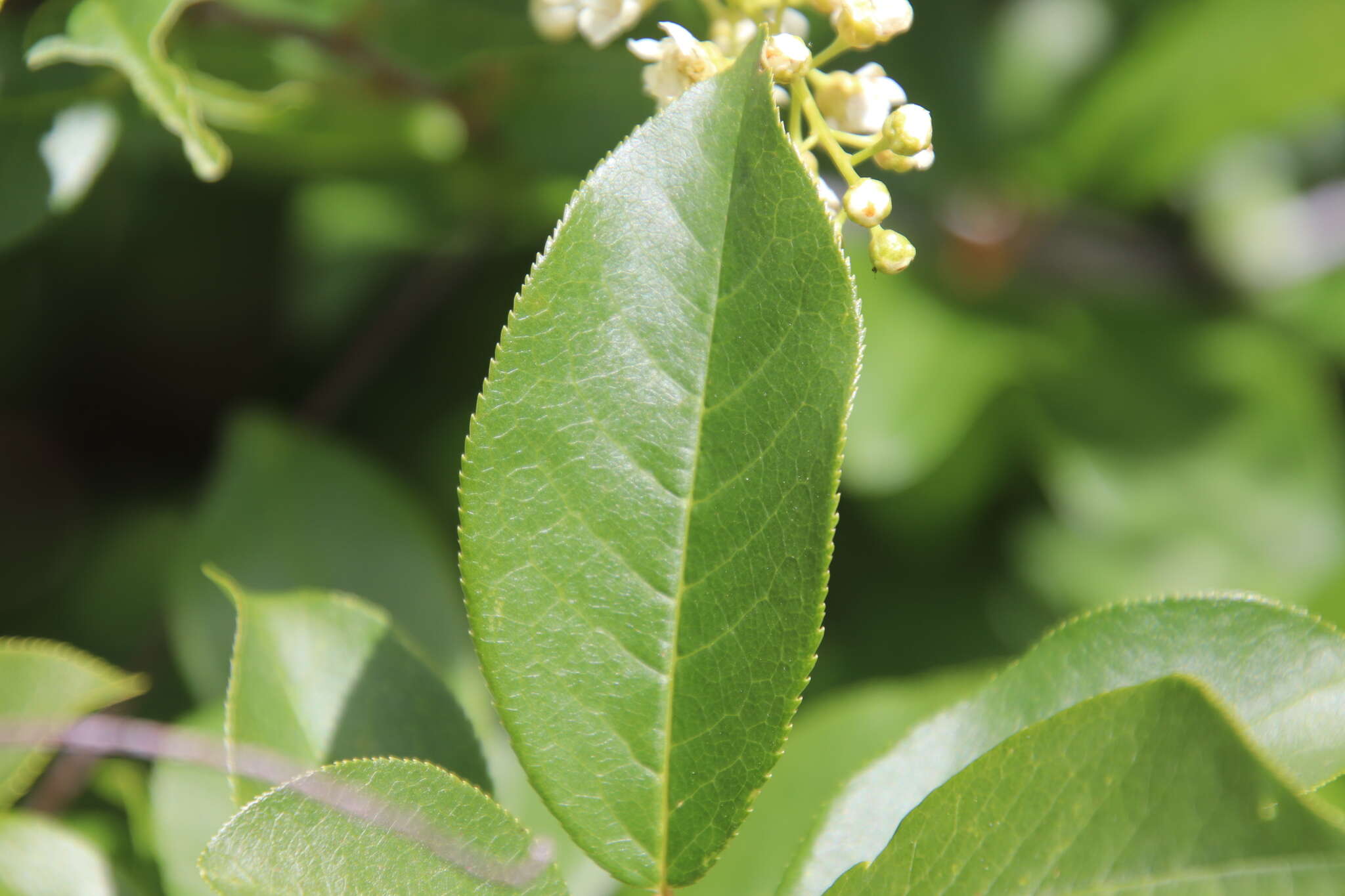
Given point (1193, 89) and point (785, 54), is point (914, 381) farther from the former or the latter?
point (785, 54)

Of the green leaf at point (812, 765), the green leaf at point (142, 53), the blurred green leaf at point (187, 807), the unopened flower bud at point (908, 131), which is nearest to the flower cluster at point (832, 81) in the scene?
the unopened flower bud at point (908, 131)

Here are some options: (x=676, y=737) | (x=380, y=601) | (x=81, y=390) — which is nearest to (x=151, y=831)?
(x=380, y=601)

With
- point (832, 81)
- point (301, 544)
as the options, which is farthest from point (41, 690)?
point (832, 81)

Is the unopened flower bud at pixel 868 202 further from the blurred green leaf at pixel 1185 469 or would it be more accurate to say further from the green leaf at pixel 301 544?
the blurred green leaf at pixel 1185 469

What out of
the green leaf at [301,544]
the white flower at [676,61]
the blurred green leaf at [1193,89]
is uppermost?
→ the white flower at [676,61]

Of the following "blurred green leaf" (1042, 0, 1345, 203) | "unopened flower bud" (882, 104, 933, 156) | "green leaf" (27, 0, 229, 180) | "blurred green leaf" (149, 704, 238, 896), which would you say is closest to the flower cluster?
"unopened flower bud" (882, 104, 933, 156)

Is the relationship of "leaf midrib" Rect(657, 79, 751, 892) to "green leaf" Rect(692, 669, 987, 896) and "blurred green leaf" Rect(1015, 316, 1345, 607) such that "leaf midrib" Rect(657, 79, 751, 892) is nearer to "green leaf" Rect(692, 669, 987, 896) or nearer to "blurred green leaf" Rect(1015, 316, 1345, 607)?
"green leaf" Rect(692, 669, 987, 896)
